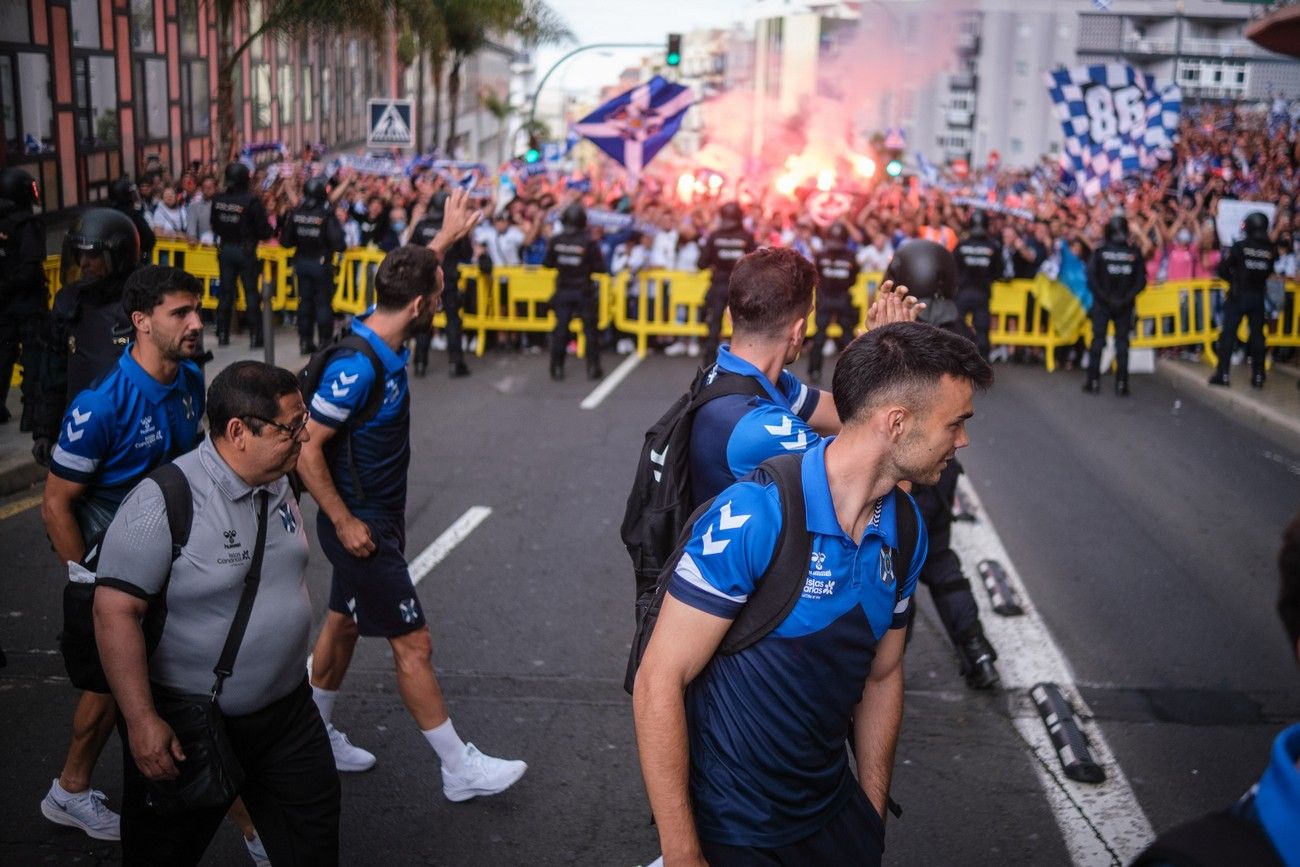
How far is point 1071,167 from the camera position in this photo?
20391 mm

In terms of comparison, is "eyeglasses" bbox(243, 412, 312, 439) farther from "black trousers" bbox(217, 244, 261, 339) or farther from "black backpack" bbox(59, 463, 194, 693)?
"black trousers" bbox(217, 244, 261, 339)

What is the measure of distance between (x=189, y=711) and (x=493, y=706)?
7.99 feet

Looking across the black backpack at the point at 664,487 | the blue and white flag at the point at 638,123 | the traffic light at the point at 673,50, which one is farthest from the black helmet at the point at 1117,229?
the traffic light at the point at 673,50

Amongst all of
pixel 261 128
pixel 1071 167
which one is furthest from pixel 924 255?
pixel 261 128

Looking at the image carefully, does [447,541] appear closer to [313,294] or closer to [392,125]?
[313,294]

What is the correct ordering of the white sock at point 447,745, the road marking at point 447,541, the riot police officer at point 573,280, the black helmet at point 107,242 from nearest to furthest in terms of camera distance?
the white sock at point 447,745, the black helmet at point 107,242, the road marking at point 447,541, the riot police officer at point 573,280

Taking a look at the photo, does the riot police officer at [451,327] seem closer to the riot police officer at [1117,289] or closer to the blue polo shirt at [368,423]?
the riot police officer at [1117,289]

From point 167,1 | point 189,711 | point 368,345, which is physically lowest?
point 189,711

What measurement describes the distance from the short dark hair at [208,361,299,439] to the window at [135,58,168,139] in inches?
1145

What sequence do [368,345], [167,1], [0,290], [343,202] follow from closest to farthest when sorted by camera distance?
[368,345] → [0,290] → [343,202] → [167,1]

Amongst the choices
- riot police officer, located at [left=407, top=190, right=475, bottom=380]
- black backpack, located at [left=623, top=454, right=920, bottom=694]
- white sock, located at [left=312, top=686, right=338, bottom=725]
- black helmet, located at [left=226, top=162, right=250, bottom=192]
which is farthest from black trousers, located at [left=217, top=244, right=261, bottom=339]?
black backpack, located at [left=623, top=454, right=920, bottom=694]

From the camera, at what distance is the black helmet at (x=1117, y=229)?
45.9 feet

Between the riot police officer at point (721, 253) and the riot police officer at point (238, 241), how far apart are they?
5254 mm

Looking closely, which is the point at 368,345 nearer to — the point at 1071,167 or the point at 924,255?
the point at 924,255
